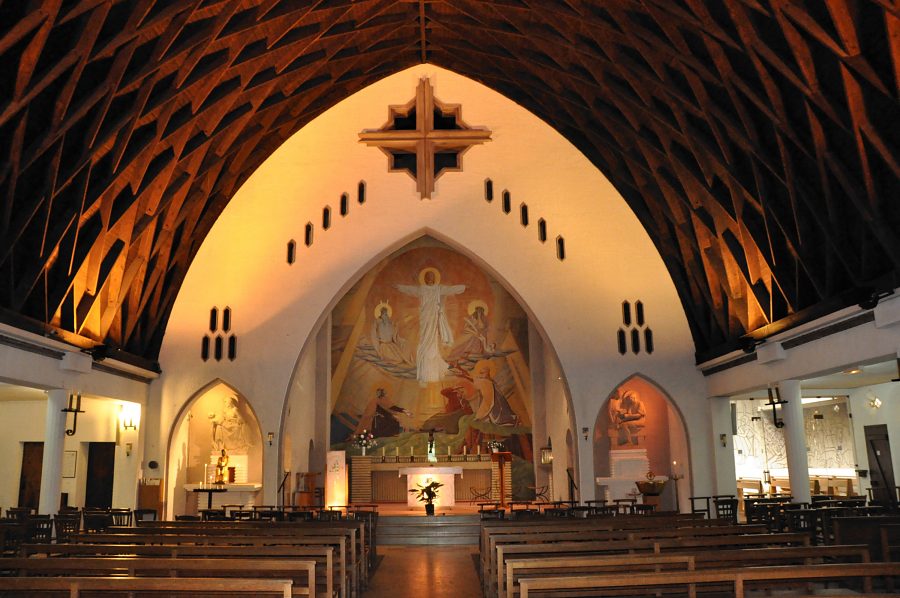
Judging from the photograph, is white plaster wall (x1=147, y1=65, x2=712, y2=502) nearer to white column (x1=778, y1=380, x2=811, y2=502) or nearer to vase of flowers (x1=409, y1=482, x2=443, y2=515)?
white column (x1=778, y1=380, x2=811, y2=502)

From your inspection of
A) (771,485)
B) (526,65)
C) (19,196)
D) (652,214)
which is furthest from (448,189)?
(771,485)

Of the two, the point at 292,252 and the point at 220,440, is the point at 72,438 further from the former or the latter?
the point at 292,252

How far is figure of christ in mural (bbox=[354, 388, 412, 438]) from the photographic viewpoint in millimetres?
26975

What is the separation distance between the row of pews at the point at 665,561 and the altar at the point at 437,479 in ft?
33.2

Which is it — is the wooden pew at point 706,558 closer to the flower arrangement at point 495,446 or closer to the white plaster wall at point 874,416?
the white plaster wall at point 874,416

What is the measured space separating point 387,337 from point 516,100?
35.6 ft

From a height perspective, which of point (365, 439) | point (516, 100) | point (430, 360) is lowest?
point (365, 439)

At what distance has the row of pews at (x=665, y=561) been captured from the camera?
5727 millimetres

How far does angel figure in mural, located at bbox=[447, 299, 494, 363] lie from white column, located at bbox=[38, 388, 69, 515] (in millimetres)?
14373

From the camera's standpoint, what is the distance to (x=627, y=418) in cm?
2189

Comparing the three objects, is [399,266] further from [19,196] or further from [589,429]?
[19,196]

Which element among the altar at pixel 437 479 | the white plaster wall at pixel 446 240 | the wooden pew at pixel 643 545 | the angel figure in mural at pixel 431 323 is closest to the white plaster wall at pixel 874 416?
the white plaster wall at pixel 446 240

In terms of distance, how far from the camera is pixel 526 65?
1750cm

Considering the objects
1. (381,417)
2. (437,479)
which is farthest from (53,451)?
(381,417)
